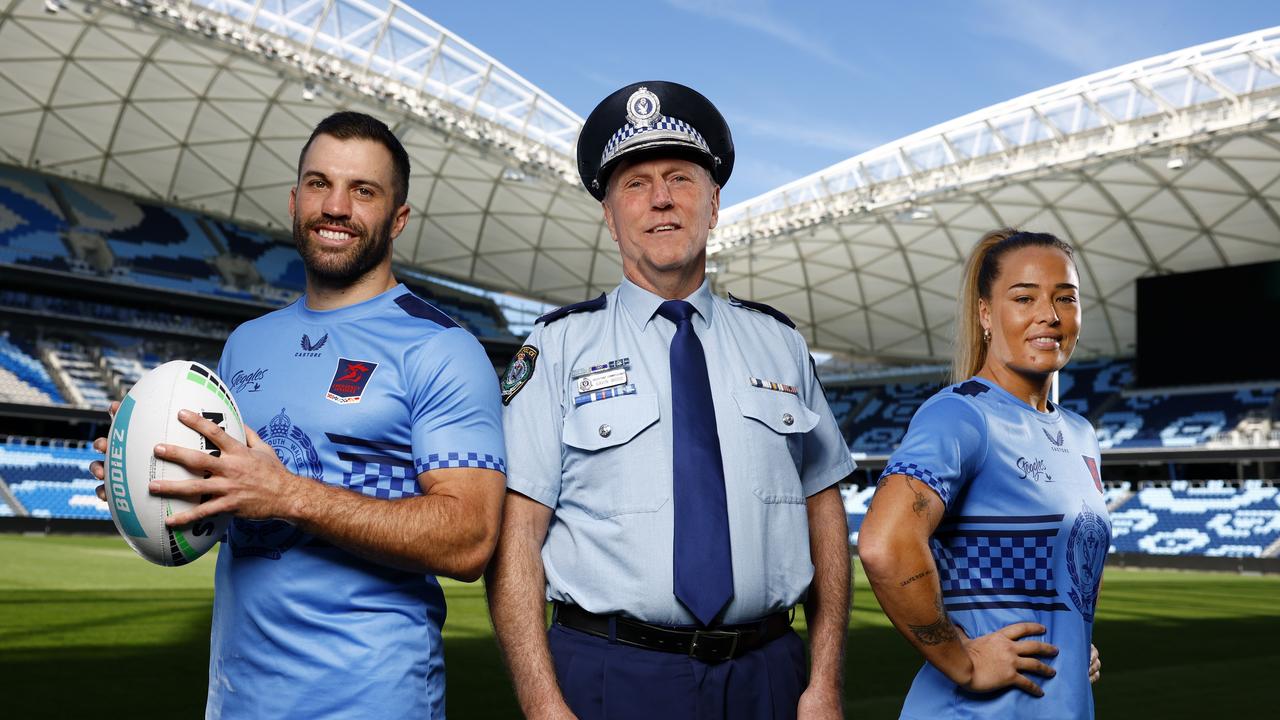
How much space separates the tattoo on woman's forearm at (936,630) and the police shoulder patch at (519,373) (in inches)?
44.3

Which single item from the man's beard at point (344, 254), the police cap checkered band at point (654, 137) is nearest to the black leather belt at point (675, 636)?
the man's beard at point (344, 254)

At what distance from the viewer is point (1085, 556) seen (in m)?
2.61

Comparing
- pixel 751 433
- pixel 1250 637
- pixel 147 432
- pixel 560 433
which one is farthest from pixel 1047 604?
pixel 1250 637

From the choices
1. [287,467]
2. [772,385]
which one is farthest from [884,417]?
[287,467]

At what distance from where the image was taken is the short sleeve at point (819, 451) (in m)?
2.96

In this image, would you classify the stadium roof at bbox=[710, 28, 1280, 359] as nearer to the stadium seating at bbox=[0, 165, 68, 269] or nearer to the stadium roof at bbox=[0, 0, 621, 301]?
the stadium roof at bbox=[0, 0, 621, 301]

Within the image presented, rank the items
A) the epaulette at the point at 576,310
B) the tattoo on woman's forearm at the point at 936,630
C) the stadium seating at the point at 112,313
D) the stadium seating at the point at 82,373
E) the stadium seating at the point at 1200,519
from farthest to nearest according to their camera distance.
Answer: the stadium seating at the point at 112,313
the stadium seating at the point at 82,373
the stadium seating at the point at 1200,519
the epaulette at the point at 576,310
the tattoo on woman's forearm at the point at 936,630

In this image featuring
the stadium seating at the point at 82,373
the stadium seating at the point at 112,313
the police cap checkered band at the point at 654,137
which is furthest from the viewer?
the stadium seating at the point at 112,313

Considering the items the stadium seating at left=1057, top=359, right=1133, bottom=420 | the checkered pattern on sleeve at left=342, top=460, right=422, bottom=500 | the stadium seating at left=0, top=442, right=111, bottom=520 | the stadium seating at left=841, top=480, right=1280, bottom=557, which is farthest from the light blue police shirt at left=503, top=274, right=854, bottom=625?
the stadium seating at left=1057, top=359, right=1133, bottom=420

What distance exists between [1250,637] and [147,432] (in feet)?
45.4

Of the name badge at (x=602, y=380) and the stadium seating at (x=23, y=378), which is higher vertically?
the stadium seating at (x=23, y=378)

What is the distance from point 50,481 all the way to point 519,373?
32.0 m

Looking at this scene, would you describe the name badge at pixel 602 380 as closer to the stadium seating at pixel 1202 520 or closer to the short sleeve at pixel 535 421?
the short sleeve at pixel 535 421

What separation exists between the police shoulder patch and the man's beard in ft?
1.49
